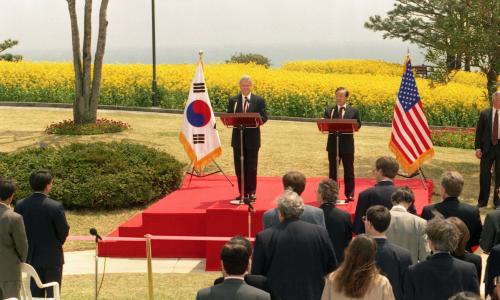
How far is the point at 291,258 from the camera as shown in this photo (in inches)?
289

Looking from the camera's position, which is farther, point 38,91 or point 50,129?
point 38,91

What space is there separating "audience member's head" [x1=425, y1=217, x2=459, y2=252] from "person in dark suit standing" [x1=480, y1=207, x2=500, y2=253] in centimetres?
201

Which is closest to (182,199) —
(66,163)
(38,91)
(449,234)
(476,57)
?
(66,163)

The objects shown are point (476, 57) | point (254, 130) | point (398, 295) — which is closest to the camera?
point (398, 295)

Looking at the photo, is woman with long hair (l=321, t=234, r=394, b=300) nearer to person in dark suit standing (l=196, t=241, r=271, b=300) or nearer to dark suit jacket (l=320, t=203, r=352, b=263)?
person in dark suit standing (l=196, t=241, r=271, b=300)

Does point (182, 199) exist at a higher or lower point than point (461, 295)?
lower

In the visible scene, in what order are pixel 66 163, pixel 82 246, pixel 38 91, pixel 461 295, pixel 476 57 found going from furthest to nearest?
pixel 38 91
pixel 476 57
pixel 66 163
pixel 82 246
pixel 461 295

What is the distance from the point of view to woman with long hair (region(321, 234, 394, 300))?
20.1ft

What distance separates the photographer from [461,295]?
195 inches

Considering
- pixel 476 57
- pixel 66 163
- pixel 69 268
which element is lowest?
pixel 69 268

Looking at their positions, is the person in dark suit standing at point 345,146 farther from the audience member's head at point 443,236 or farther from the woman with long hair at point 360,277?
the woman with long hair at point 360,277

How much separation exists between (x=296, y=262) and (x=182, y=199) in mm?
7876

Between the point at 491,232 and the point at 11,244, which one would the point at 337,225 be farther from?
the point at 11,244

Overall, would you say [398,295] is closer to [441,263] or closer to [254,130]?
[441,263]
